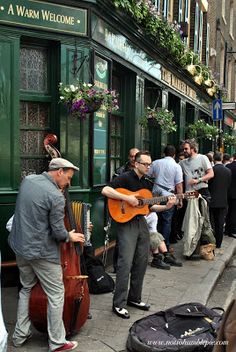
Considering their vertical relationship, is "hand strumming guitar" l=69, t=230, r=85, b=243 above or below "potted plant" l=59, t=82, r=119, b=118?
below

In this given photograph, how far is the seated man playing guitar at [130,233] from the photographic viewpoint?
17.5 ft

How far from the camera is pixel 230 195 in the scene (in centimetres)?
1114

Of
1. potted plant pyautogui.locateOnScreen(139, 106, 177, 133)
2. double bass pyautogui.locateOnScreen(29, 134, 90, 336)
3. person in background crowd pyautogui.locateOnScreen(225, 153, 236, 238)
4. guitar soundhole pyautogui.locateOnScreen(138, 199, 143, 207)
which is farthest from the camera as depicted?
person in background crowd pyautogui.locateOnScreen(225, 153, 236, 238)

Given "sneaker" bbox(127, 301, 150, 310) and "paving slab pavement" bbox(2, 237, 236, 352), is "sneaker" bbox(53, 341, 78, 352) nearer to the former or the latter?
"paving slab pavement" bbox(2, 237, 236, 352)

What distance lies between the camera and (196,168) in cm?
898

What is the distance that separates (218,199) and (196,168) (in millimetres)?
868

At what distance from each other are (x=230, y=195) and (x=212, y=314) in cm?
673

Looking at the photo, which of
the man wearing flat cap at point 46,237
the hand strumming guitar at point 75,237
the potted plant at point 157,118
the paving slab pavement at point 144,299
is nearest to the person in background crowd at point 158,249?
the paving slab pavement at point 144,299

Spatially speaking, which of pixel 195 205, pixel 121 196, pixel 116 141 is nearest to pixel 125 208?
pixel 121 196

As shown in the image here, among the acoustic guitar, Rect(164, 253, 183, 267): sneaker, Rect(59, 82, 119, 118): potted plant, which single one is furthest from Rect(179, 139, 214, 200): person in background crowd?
the acoustic guitar

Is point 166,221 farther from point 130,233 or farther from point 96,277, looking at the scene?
point 130,233

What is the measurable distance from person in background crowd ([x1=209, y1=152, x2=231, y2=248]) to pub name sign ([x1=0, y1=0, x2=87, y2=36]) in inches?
168

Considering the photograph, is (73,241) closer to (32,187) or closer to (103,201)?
(32,187)

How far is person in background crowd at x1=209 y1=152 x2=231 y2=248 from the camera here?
30.7 ft
